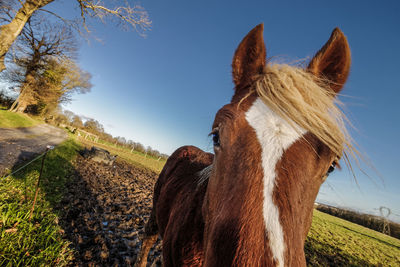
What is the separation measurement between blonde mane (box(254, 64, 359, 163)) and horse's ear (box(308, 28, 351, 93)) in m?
0.09

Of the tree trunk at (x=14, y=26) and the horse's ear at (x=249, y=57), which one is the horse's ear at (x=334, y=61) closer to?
the horse's ear at (x=249, y=57)

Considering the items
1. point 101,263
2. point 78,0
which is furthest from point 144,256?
point 78,0

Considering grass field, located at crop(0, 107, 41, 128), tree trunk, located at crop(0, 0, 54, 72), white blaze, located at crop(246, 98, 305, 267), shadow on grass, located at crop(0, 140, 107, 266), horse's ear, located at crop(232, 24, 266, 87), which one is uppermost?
tree trunk, located at crop(0, 0, 54, 72)

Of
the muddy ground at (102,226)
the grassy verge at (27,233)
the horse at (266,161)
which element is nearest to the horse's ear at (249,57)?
the horse at (266,161)

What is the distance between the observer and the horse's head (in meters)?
0.81

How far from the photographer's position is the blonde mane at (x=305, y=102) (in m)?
1.19

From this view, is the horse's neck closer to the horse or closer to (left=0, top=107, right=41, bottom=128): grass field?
the horse

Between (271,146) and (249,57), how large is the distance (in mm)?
1085

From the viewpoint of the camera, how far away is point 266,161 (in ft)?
3.19

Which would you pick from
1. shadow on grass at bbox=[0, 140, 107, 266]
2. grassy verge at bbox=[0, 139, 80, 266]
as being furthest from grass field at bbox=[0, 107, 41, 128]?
grassy verge at bbox=[0, 139, 80, 266]

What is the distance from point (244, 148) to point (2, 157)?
26.3 feet

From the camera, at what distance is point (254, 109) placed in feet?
4.08

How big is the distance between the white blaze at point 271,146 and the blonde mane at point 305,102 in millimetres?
78

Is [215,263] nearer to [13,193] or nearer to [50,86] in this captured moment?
[13,193]
